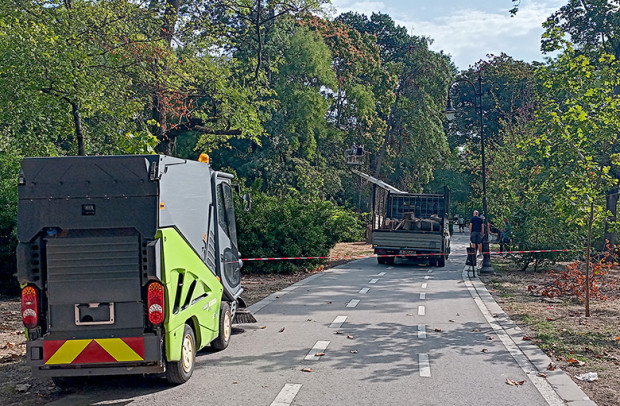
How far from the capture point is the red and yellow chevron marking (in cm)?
618

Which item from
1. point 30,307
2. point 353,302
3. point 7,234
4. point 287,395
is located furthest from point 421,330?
point 7,234

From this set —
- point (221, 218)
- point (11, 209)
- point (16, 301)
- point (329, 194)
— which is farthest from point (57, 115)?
point (329, 194)

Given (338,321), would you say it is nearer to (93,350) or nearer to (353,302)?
(353,302)

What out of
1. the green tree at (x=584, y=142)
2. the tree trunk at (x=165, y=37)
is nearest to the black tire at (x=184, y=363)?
the green tree at (x=584, y=142)

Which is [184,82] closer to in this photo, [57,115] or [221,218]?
[57,115]

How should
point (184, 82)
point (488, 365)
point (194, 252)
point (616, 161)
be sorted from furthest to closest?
1. point (184, 82)
2. point (616, 161)
3. point (488, 365)
4. point (194, 252)

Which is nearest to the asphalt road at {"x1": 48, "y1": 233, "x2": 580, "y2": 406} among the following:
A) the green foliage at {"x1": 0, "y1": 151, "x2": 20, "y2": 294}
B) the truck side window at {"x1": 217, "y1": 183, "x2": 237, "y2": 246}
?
the truck side window at {"x1": 217, "y1": 183, "x2": 237, "y2": 246}

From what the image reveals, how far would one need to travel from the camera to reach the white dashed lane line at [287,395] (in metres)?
6.18

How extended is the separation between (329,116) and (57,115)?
1200 inches

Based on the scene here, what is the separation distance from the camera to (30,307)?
6242 millimetres

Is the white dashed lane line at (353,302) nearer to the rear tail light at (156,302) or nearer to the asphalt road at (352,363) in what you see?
the asphalt road at (352,363)

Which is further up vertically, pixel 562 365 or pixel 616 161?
pixel 616 161

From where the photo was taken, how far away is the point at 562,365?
7.96 m

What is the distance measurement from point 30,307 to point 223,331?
119 inches
